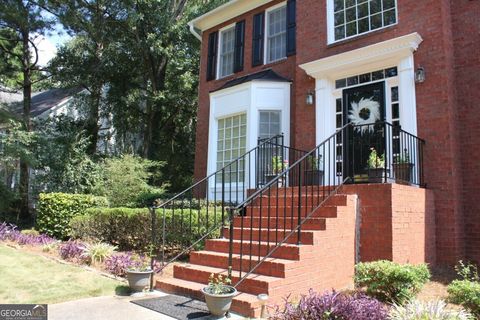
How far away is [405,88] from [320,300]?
17.2ft

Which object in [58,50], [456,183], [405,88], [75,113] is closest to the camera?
[456,183]

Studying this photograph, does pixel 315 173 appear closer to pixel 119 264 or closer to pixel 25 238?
pixel 119 264

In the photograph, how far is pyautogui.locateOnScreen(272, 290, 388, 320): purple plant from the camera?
13.7ft

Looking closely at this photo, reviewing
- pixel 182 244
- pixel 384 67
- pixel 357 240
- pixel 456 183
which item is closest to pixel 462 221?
pixel 456 183

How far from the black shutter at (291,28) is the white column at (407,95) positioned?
362cm

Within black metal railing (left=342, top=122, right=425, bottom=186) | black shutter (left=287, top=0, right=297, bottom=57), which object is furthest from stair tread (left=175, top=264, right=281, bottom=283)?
black shutter (left=287, top=0, right=297, bottom=57)

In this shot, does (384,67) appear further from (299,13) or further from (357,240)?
(357,240)

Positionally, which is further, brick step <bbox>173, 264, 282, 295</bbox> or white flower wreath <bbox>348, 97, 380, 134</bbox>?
white flower wreath <bbox>348, 97, 380, 134</bbox>

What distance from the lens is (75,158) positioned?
1631 centimetres

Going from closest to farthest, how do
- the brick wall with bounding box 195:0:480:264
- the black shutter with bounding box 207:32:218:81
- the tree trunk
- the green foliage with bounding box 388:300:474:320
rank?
1. the green foliage with bounding box 388:300:474:320
2. the brick wall with bounding box 195:0:480:264
3. the black shutter with bounding box 207:32:218:81
4. the tree trunk

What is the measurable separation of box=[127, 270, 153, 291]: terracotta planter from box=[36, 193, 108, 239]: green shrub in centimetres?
684

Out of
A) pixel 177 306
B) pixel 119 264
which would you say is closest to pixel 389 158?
pixel 177 306

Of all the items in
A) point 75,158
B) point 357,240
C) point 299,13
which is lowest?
point 357,240

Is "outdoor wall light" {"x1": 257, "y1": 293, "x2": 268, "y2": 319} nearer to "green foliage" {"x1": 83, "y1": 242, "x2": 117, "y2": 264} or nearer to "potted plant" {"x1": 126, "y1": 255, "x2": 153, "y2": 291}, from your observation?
"potted plant" {"x1": 126, "y1": 255, "x2": 153, "y2": 291}
